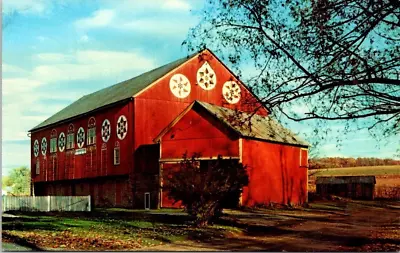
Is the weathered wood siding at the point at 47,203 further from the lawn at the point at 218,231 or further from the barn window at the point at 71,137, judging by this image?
the barn window at the point at 71,137

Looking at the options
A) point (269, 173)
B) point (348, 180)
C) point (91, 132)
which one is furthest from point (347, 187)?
point (91, 132)

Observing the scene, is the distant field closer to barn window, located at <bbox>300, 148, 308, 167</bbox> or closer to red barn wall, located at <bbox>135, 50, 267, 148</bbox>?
barn window, located at <bbox>300, 148, 308, 167</bbox>

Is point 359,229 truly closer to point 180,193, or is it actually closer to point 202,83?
point 180,193

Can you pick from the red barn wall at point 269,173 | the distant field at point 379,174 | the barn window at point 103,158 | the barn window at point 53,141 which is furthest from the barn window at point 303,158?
the barn window at point 53,141

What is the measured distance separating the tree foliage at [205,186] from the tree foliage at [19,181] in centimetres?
486

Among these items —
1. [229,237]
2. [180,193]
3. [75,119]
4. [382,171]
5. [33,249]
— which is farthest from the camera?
[75,119]

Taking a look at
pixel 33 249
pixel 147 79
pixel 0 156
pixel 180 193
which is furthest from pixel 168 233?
pixel 147 79

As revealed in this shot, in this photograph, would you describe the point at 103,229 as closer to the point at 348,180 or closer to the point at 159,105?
the point at 159,105

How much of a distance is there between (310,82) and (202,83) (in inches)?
397

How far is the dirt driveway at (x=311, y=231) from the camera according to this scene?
12867 millimetres

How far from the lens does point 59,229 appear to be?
16078mm

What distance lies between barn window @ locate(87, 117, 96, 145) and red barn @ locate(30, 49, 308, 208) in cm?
4

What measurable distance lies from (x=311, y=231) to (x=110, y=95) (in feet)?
33.5

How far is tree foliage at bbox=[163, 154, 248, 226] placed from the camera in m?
16.6
